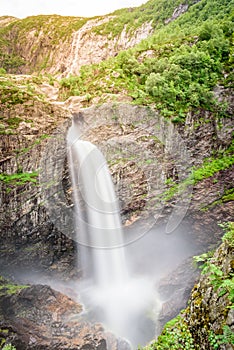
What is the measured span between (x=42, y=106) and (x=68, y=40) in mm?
31220

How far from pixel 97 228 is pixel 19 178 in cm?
496

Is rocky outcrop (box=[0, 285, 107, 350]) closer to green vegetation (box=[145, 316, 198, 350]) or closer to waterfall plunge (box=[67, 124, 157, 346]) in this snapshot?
waterfall plunge (box=[67, 124, 157, 346])

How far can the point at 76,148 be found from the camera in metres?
15.4

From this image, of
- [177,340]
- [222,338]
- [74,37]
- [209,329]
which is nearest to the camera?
[222,338]

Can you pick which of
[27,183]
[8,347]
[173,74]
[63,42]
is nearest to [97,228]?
[27,183]

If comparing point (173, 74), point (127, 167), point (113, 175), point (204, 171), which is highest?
point (173, 74)

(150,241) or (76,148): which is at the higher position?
(76,148)

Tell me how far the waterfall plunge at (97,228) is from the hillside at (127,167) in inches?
20.2

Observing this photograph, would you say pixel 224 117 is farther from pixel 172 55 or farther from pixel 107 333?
pixel 107 333

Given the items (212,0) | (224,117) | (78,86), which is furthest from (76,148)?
(212,0)

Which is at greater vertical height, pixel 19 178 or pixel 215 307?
pixel 215 307

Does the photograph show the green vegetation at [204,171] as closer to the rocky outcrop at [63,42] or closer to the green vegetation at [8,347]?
the green vegetation at [8,347]

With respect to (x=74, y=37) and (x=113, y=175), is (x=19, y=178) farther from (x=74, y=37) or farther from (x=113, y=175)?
(x=74, y=37)

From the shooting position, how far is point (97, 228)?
1516cm
